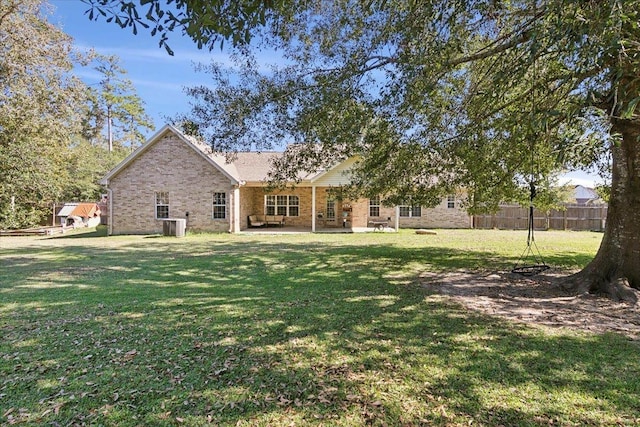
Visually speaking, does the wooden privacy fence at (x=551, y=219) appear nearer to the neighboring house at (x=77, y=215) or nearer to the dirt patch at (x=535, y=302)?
the dirt patch at (x=535, y=302)

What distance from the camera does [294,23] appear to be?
6.66 m

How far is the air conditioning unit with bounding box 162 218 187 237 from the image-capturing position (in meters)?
17.1

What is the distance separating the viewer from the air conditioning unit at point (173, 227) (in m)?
17.1

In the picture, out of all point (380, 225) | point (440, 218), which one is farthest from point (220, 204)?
point (440, 218)

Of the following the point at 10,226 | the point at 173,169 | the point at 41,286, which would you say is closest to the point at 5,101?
the point at 173,169

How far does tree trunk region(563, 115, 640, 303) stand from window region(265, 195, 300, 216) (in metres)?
16.4

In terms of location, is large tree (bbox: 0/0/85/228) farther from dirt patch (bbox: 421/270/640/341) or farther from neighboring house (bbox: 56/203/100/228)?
dirt patch (bbox: 421/270/640/341)

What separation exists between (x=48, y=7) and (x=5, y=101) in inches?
161

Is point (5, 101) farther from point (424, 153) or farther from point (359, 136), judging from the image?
point (424, 153)

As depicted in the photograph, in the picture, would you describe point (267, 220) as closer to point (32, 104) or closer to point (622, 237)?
point (32, 104)

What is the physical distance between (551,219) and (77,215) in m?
29.7

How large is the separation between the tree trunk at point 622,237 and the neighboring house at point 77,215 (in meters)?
25.7

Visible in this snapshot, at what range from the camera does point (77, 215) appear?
22938 millimetres

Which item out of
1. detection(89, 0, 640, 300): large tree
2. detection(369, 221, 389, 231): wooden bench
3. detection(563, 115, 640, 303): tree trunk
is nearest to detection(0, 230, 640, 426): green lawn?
detection(563, 115, 640, 303): tree trunk
